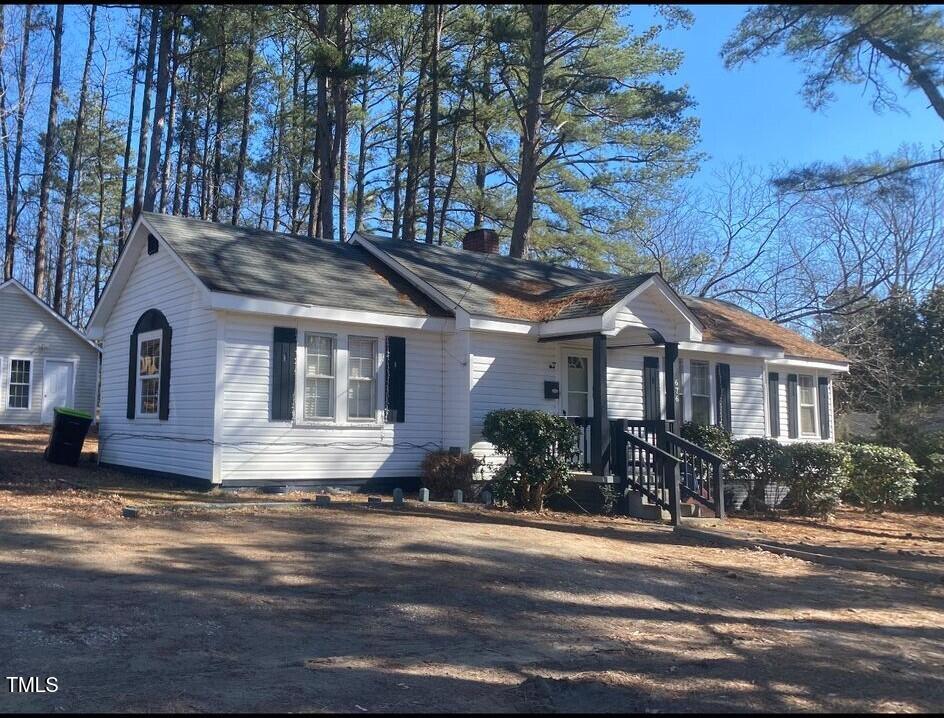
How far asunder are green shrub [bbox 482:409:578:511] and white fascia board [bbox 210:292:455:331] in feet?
7.66

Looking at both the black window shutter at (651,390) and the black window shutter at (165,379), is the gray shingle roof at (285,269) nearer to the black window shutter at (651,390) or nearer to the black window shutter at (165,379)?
the black window shutter at (165,379)

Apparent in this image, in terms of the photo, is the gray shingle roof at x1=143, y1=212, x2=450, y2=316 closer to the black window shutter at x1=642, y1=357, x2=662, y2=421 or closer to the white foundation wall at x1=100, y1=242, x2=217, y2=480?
the white foundation wall at x1=100, y1=242, x2=217, y2=480

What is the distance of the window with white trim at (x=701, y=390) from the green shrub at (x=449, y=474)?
649cm

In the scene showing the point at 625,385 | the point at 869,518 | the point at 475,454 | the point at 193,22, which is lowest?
the point at 869,518

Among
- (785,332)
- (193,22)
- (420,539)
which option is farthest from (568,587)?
(193,22)

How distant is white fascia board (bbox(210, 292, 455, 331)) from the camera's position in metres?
12.4

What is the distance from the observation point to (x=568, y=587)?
25.7 feet

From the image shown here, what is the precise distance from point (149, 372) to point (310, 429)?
371 centimetres

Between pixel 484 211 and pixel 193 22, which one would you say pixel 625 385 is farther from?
pixel 193 22

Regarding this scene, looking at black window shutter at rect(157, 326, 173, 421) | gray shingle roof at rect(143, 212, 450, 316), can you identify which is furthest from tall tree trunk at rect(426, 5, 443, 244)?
black window shutter at rect(157, 326, 173, 421)

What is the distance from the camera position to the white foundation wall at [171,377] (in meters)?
13.1

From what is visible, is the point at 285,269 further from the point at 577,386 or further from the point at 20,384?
the point at 20,384

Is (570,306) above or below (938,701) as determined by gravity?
above

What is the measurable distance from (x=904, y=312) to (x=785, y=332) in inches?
140
